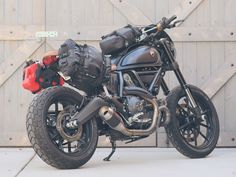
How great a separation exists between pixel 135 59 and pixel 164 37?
17.5 inches

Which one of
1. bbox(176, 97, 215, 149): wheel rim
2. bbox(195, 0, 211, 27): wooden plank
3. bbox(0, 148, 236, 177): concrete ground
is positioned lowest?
bbox(0, 148, 236, 177): concrete ground

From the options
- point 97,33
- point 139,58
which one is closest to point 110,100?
point 139,58

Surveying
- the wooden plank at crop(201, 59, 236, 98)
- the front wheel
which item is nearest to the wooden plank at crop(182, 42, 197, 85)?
the wooden plank at crop(201, 59, 236, 98)

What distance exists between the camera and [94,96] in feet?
14.7

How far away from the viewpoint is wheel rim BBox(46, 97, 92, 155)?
13.8 feet

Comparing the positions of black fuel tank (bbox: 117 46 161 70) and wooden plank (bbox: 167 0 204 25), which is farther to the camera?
wooden plank (bbox: 167 0 204 25)

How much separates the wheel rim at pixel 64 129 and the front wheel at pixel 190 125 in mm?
880

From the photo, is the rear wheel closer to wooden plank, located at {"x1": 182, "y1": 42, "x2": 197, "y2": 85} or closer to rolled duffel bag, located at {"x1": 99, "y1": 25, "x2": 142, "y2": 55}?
rolled duffel bag, located at {"x1": 99, "y1": 25, "x2": 142, "y2": 55}

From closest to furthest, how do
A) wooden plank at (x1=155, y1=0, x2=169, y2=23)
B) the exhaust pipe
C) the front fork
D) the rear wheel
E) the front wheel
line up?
the rear wheel
the exhaust pipe
the front wheel
the front fork
wooden plank at (x1=155, y1=0, x2=169, y2=23)

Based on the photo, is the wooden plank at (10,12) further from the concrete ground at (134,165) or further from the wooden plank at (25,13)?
the concrete ground at (134,165)

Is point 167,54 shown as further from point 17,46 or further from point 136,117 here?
point 17,46

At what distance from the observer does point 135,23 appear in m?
5.88

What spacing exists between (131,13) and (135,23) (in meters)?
0.12

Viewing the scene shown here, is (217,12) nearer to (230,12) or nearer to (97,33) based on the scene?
(230,12)
